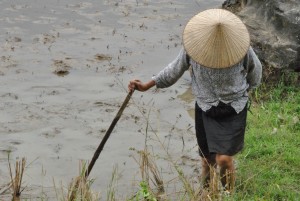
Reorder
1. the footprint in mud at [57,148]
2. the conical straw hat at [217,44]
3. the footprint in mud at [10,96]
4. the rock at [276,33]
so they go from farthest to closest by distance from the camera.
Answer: the rock at [276,33], the footprint in mud at [10,96], the footprint in mud at [57,148], the conical straw hat at [217,44]

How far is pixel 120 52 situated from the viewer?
8281 mm

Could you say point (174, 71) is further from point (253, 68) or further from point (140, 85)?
point (253, 68)

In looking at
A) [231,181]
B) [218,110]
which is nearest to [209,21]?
[218,110]

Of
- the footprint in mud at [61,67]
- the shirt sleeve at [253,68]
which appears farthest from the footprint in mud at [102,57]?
the shirt sleeve at [253,68]

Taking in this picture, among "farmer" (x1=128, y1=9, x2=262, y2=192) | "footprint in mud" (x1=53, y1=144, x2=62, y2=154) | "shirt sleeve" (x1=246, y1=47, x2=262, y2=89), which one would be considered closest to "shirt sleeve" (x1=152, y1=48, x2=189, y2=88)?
"farmer" (x1=128, y1=9, x2=262, y2=192)

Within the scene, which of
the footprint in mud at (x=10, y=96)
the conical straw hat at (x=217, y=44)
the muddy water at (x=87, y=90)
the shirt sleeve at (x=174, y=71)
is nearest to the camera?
the conical straw hat at (x=217, y=44)

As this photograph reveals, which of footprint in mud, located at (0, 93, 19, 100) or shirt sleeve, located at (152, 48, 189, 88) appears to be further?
footprint in mud, located at (0, 93, 19, 100)

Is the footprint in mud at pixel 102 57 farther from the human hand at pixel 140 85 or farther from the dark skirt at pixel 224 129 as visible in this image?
the dark skirt at pixel 224 129

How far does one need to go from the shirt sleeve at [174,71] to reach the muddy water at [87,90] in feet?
1.43

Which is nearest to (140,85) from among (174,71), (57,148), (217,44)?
(174,71)

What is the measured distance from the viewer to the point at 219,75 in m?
4.29

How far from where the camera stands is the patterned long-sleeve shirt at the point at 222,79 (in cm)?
431

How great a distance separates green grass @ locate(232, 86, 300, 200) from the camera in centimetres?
493

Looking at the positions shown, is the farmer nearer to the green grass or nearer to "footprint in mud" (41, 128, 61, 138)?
the green grass
